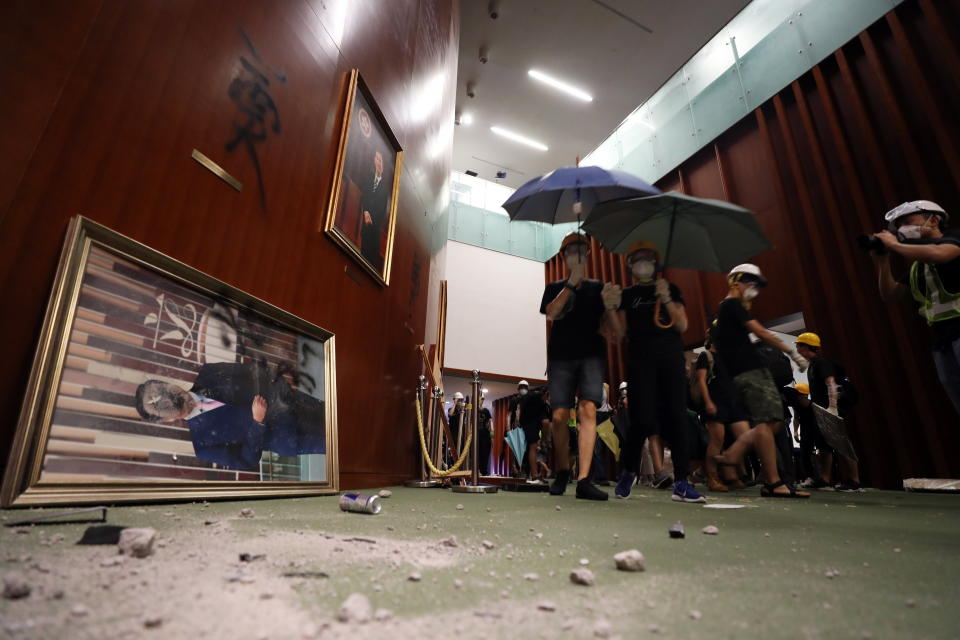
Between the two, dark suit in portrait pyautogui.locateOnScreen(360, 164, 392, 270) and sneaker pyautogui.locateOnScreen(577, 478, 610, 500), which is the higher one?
dark suit in portrait pyautogui.locateOnScreen(360, 164, 392, 270)

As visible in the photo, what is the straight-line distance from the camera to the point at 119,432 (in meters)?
1.37

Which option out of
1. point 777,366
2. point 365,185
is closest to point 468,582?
point 365,185

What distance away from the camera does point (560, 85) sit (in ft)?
26.8

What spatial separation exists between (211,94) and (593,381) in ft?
7.63

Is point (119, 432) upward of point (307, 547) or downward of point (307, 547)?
upward

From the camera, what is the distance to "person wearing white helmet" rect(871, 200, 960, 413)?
6.69 ft

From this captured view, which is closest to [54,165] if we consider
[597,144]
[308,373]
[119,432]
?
[119,432]

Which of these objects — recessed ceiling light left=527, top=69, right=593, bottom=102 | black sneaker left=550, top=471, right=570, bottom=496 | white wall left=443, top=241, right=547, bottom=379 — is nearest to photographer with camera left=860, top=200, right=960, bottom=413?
black sneaker left=550, top=471, right=570, bottom=496

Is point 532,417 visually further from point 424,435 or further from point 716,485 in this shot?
point 716,485

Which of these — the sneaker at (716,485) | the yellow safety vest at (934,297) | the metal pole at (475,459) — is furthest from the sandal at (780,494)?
the metal pole at (475,459)

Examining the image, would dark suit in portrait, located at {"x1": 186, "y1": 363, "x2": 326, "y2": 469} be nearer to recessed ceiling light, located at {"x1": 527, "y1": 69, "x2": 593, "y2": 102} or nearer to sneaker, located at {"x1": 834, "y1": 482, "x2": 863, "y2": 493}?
sneaker, located at {"x1": 834, "y1": 482, "x2": 863, "y2": 493}

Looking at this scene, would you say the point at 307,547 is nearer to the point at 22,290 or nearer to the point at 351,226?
the point at 22,290

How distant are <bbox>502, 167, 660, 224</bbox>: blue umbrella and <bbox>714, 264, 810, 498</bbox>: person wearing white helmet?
97cm

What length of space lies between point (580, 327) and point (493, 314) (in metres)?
7.86
